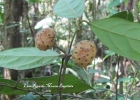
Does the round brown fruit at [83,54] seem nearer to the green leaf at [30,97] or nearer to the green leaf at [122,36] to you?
the green leaf at [122,36]

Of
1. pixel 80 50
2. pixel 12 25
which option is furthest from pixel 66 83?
pixel 12 25

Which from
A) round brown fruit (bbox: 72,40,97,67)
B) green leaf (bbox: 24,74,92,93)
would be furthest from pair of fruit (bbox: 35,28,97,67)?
green leaf (bbox: 24,74,92,93)

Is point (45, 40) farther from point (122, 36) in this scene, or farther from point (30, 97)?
point (30, 97)

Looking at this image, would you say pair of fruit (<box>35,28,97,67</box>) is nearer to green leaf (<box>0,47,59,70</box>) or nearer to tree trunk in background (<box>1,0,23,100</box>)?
green leaf (<box>0,47,59,70</box>)

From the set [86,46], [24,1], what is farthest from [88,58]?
[24,1]

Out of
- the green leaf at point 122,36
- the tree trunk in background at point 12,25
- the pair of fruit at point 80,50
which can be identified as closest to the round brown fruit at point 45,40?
the pair of fruit at point 80,50

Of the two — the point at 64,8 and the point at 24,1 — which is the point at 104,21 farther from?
the point at 24,1
